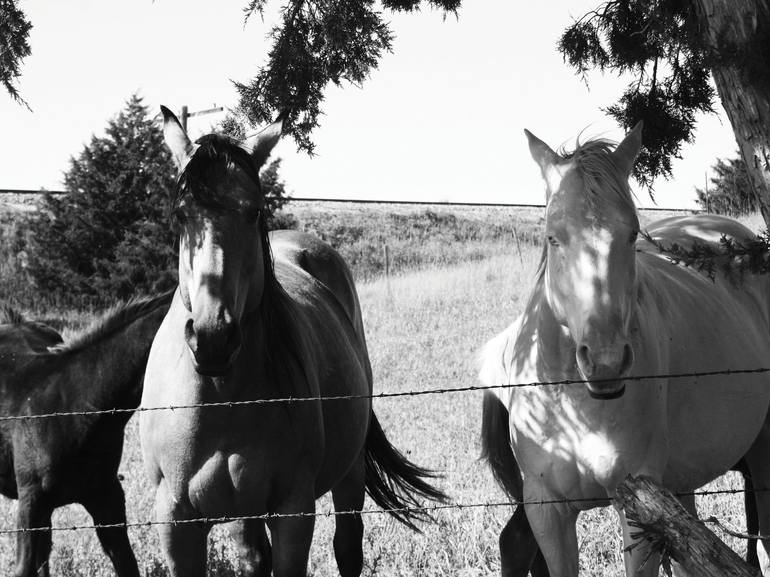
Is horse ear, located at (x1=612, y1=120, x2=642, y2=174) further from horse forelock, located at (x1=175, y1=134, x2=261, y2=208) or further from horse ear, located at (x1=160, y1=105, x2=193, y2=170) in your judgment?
horse ear, located at (x1=160, y1=105, x2=193, y2=170)

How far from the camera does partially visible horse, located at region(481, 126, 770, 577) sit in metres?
3.29

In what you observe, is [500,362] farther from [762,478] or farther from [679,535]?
[679,535]

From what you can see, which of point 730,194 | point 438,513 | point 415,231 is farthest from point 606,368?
point 415,231

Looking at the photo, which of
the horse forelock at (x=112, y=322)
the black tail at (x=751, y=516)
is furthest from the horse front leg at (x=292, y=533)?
the black tail at (x=751, y=516)

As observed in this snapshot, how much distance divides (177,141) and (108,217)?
19.3m

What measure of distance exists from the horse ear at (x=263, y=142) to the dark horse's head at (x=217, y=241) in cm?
5

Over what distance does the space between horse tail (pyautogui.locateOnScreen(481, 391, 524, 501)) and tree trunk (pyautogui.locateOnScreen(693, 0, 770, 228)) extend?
184 centimetres

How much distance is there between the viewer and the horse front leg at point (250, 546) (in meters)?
3.99

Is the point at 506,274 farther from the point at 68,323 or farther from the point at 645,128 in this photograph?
the point at 645,128

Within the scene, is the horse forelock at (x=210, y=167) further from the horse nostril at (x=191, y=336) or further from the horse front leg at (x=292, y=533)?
the horse front leg at (x=292, y=533)

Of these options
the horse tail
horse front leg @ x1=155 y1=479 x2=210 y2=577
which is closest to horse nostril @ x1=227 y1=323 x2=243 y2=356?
horse front leg @ x1=155 y1=479 x2=210 y2=577

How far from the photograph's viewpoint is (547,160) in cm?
373

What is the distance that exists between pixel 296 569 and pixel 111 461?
5.81 ft

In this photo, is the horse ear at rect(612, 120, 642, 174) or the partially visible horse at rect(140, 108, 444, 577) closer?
the partially visible horse at rect(140, 108, 444, 577)
